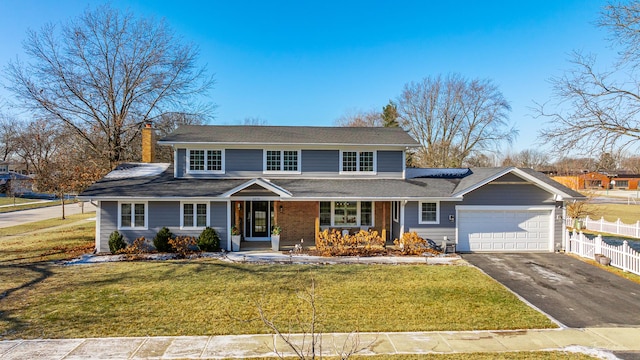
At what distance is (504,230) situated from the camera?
1588cm

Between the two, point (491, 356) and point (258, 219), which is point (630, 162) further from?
point (491, 356)

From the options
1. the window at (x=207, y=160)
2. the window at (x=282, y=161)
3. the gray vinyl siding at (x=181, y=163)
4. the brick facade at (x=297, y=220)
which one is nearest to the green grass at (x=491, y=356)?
the brick facade at (x=297, y=220)

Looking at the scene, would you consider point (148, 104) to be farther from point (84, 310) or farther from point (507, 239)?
point (507, 239)

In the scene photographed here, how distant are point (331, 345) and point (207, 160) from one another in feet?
43.0

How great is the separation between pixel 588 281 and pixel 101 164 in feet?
89.3

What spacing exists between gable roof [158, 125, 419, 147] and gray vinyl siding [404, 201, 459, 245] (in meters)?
3.56

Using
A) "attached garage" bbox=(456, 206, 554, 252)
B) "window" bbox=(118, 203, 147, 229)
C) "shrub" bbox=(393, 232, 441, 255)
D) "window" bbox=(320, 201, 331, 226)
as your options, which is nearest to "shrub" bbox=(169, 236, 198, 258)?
"window" bbox=(118, 203, 147, 229)

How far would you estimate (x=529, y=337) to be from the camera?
7102 mm

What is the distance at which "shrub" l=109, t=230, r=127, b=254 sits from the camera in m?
14.6

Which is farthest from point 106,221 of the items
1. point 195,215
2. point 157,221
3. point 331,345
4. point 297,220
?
point 331,345

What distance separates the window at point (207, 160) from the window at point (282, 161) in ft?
8.00

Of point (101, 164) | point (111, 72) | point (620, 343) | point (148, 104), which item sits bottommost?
point (620, 343)

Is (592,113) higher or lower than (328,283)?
higher

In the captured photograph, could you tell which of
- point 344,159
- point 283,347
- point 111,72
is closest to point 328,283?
point 283,347
